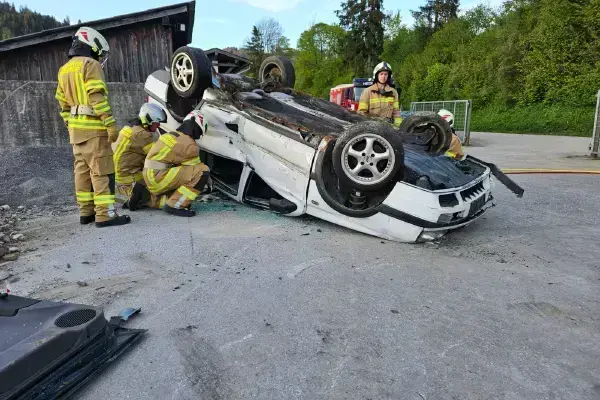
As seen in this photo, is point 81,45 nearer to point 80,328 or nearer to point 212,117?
point 212,117

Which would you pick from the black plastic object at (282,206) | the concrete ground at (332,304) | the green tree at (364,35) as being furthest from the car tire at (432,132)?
the green tree at (364,35)

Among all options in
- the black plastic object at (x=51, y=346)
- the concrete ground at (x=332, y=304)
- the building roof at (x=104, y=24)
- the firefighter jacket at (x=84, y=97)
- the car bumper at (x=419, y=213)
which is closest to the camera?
the black plastic object at (x=51, y=346)

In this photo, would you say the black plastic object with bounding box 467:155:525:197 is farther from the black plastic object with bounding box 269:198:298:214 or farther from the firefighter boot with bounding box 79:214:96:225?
the firefighter boot with bounding box 79:214:96:225

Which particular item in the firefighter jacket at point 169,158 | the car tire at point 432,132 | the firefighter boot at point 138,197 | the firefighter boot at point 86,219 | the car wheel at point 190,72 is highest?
the car wheel at point 190,72

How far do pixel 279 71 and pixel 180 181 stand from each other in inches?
109

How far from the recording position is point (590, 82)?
20.5 metres

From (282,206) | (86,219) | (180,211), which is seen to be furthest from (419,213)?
(86,219)

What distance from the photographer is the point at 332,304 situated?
255 cm

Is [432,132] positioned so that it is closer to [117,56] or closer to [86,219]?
[86,219]

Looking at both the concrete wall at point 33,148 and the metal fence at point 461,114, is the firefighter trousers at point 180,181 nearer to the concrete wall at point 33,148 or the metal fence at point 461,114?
the concrete wall at point 33,148

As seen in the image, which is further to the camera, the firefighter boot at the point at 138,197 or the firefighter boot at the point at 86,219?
the firefighter boot at the point at 138,197

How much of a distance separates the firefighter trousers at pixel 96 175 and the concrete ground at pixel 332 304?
0.84 feet

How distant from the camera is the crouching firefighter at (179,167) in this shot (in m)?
4.56

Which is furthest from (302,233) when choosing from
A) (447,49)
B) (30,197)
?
(447,49)
